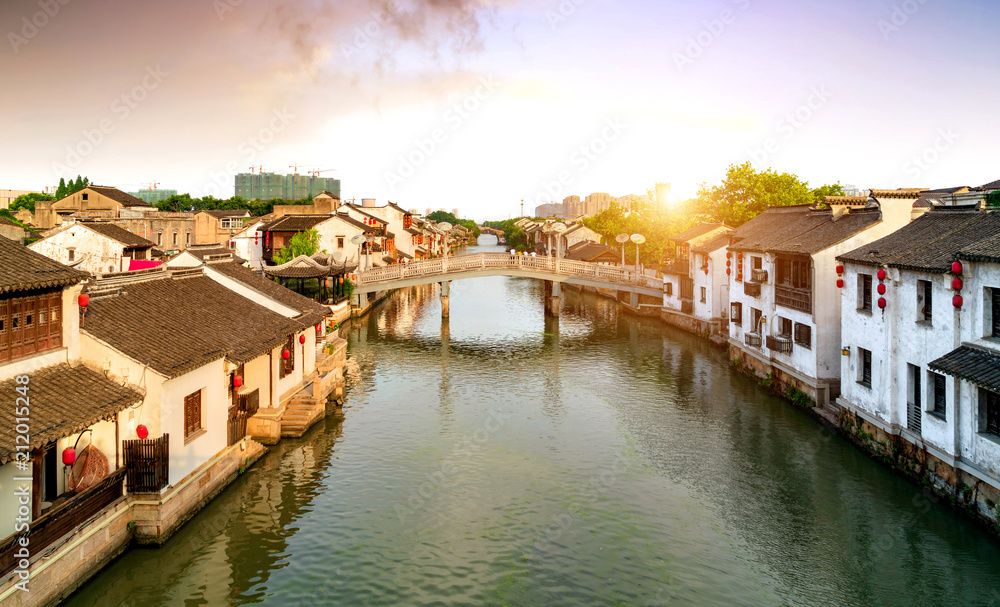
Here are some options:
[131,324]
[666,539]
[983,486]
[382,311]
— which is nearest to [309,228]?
[382,311]

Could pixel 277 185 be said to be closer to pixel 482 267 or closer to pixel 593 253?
pixel 593 253

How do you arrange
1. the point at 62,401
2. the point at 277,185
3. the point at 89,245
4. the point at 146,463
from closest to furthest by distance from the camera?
1. the point at 62,401
2. the point at 146,463
3. the point at 89,245
4. the point at 277,185

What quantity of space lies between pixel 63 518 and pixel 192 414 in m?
4.78

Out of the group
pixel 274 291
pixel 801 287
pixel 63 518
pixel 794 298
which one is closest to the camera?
pixel 63 518

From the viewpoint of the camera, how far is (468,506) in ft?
61.1

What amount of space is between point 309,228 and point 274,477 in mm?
46007

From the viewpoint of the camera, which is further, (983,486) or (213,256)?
(213,256)

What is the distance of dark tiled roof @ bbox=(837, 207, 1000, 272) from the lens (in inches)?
716

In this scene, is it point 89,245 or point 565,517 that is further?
point 89,245

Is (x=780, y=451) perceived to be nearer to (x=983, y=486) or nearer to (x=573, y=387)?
(x=983, y=486)

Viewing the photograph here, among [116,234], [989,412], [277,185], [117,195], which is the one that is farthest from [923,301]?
[277,185]

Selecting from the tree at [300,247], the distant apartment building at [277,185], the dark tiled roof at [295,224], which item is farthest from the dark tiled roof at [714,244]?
the distant apartment building at [277,185]

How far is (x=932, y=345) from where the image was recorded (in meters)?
18.3

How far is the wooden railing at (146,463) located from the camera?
48.2ft
